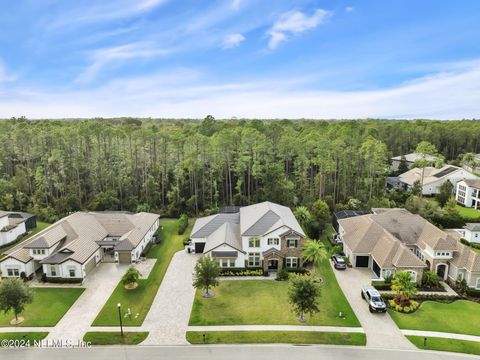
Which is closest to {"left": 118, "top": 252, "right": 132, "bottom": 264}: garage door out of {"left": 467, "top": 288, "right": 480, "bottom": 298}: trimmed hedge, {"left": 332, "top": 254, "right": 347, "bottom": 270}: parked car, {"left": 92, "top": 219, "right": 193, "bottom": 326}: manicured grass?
{"left": 92, "top": 219, "right": 193, "bottom": 326}: manicured grass

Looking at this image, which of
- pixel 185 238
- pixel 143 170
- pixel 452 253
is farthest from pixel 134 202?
pixel 452 253

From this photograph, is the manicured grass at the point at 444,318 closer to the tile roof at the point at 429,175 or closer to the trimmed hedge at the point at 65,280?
the trimmed hedge at the point at 65,280

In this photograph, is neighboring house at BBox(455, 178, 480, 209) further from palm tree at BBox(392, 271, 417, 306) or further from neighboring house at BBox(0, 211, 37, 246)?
neighboring house at BBox(0, 211, 37, 246)

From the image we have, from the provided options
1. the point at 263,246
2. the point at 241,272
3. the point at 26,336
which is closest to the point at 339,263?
the point at 263,246

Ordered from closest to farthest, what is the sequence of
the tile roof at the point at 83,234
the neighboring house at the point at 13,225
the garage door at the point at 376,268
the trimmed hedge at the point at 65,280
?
the trimmed hedge at the point at 65,280, the tile roof at the point at 83,234, the garage door at the point at 376,268, the neighboring house at the point at 13,225

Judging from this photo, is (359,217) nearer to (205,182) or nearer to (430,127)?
(205,182)

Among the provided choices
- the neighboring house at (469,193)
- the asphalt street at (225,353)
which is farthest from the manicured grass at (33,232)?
the neighboring house at (469,193)
